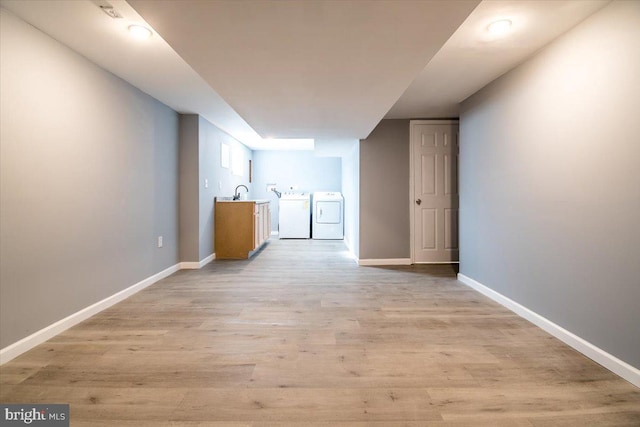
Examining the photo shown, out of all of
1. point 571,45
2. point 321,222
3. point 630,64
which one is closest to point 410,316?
point 630,64

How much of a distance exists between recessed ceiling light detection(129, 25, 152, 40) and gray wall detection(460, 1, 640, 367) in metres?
2.72

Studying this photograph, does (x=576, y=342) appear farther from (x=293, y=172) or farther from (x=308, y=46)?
(x=293, y=172)

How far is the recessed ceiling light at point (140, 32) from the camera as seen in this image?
1730mm

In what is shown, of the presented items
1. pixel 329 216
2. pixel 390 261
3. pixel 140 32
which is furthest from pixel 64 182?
pixel 329 216

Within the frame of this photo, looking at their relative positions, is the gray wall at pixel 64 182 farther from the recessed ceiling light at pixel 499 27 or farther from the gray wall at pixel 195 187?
the recessed ceiling light at pixel 499 27

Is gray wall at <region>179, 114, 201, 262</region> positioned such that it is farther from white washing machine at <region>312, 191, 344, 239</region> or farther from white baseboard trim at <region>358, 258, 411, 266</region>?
white washing machine at <region>312, 191, 344, 239</region>

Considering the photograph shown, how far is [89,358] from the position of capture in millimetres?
1556

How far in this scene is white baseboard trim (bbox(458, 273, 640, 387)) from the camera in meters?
1.37

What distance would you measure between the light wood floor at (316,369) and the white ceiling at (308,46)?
1730 mm

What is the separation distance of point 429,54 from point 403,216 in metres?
2.51

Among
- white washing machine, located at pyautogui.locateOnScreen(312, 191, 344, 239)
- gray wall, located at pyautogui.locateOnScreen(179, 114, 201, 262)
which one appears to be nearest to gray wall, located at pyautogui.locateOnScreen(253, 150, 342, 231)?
white washing machine, located at pyautogui.locateOnScreen(312, 191, 344, 239)

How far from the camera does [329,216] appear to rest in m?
5.98

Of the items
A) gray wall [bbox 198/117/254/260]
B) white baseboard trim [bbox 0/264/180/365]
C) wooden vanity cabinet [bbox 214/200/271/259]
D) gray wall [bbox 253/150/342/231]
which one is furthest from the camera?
gray wall [bbox 253/150/342/231]

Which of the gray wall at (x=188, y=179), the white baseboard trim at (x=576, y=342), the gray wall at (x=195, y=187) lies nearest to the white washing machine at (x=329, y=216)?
the gray wall at (x=195, y=187)
